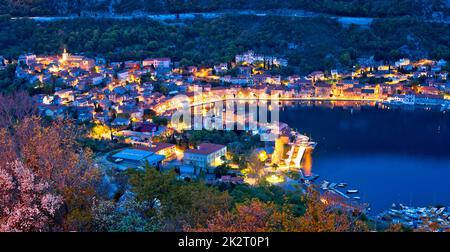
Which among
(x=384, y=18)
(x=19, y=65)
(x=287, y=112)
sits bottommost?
(x=287, y=112)

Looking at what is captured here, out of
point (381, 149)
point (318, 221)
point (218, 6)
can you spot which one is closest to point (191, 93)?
point (381, 149)

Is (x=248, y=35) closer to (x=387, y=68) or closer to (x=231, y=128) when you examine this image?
(x=387, y=68)

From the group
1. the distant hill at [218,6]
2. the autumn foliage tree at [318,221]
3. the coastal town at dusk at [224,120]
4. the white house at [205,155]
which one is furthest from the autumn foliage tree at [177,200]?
the distant hill at [218,6]

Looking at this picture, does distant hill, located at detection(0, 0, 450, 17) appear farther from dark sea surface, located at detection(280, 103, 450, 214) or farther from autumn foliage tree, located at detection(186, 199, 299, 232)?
autumn foliage tree, located at detection(186, 199, 299, 232)

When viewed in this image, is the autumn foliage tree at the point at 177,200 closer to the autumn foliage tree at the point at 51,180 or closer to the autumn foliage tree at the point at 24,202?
the autumn foliage tree at the point at 51,180

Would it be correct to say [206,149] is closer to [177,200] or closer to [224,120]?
[224,120]

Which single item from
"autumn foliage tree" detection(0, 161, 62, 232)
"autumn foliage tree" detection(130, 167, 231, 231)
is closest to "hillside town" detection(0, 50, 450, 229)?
"autumn foliage tree" detection(130, 167, 231, 231)
